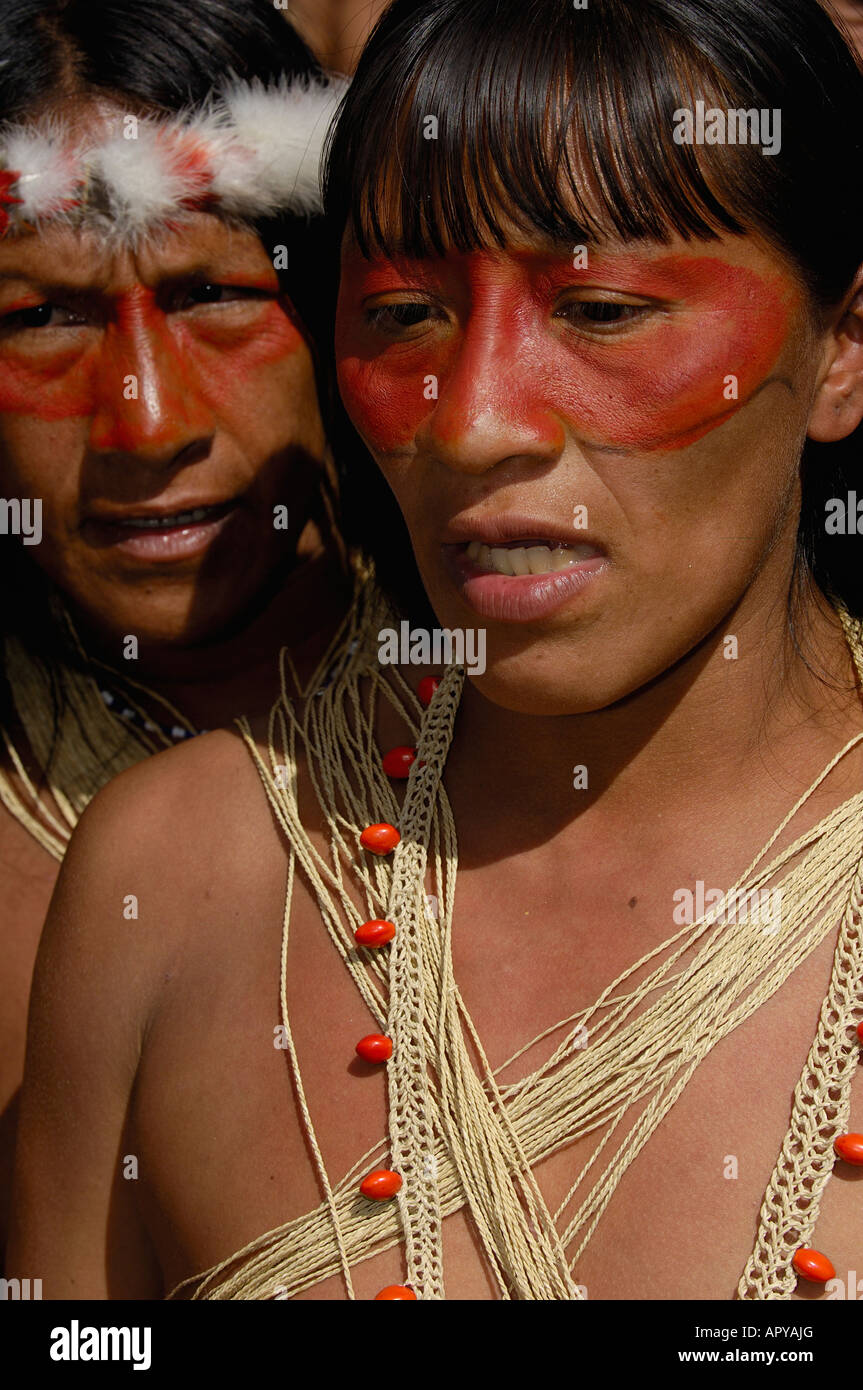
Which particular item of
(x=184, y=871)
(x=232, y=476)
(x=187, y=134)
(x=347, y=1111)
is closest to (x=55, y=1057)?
(x=184, y=871)

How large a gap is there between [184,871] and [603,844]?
615mm

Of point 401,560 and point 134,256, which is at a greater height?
point 134,256

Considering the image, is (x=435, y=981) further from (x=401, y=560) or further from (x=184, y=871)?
(x=401, y=560)

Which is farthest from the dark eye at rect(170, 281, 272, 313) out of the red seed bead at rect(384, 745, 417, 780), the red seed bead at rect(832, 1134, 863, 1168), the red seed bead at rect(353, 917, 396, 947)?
the red seed bead at rect(832, 1134, 863, 1168)

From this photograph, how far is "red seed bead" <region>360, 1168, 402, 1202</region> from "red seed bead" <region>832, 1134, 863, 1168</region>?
0.53 metres

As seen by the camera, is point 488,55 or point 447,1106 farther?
point 447,1106

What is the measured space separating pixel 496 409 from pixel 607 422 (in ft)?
0.42

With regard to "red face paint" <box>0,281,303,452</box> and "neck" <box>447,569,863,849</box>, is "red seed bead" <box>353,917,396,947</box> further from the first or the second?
"red face paint" <box>0,281,303,452</box>

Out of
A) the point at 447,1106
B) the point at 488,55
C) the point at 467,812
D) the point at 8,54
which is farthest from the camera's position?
the point at 8,54

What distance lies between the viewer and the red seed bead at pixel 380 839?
6.97 ft

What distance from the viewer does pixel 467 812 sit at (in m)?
2.17

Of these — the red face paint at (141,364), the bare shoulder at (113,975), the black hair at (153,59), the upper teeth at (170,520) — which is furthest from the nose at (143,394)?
the bare shoulder at (113,975)

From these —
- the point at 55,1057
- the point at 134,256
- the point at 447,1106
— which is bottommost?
the point at 447,1106

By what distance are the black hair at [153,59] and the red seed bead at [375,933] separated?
3.85 feet
